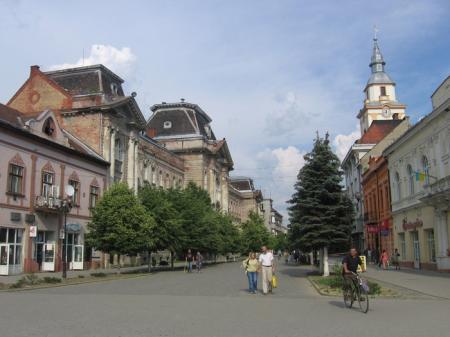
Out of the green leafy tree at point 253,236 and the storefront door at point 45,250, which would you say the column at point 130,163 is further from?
the green leafy tree at point 253,236

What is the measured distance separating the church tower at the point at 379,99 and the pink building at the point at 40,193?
5672 centimetres

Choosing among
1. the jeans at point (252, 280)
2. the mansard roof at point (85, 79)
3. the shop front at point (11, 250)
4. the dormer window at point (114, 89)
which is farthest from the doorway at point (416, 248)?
the dormer window at point (114, 89)

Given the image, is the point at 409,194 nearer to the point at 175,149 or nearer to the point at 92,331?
the point at 92,331

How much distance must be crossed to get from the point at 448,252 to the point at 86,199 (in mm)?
26563

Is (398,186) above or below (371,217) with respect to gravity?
above

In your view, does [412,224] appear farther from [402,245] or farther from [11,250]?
[11,250]

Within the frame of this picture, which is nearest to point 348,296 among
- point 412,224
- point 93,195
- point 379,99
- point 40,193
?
point 412,224

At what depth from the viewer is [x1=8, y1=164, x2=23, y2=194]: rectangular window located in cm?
3219

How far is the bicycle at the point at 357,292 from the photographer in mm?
13500

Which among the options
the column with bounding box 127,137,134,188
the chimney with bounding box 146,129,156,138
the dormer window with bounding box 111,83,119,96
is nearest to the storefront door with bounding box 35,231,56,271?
the column with bounding box 127,137,134,188

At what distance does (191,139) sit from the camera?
77.8m

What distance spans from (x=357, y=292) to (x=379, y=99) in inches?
3175

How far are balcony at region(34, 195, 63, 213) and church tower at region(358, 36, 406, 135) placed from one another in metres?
60.5

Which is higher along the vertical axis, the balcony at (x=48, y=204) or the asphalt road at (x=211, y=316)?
the balcony at (x=48, y=204)
